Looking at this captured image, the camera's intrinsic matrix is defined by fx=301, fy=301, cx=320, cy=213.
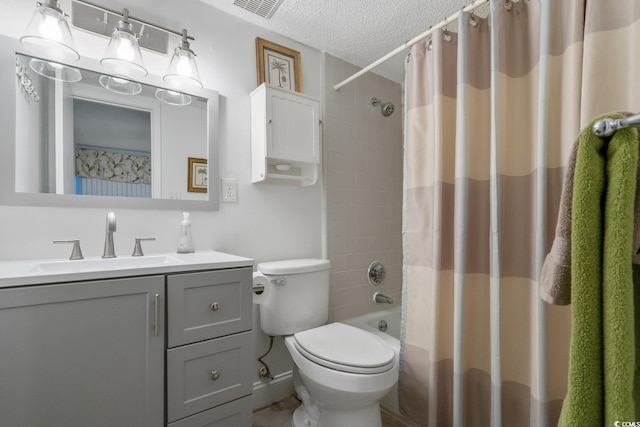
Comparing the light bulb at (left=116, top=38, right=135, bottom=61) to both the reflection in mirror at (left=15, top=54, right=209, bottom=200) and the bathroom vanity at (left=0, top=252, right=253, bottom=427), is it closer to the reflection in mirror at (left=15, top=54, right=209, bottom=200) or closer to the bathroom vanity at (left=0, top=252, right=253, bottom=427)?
the reflection in mirror at (left=15, top=54, right=209, bottom=200)

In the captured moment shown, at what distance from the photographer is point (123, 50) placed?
4.02 feet

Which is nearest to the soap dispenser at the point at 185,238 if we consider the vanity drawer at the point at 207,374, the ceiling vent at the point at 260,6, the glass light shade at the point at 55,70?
the vanity drawer at the point at 207,374

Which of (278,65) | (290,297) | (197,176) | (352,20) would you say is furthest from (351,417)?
(352,20)

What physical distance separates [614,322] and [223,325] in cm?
107

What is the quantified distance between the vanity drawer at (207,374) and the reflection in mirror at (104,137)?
73cm

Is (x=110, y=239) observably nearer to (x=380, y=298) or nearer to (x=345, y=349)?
(x=345, y=349)

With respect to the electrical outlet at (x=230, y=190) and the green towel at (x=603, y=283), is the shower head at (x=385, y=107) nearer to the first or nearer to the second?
the electrical outlet at (x=230, y=190)

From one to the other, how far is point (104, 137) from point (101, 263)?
0.55 m

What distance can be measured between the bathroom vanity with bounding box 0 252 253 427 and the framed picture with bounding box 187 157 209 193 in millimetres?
424

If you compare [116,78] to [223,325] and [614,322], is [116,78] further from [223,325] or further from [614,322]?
[614,322]

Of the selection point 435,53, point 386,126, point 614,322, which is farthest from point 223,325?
point 386,126

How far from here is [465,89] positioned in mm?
1193

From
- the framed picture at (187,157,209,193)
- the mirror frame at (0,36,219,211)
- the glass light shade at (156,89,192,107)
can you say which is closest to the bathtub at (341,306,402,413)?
the framed picture at (187,157,209,193)

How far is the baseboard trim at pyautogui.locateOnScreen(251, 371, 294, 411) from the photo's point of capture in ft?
5.42
